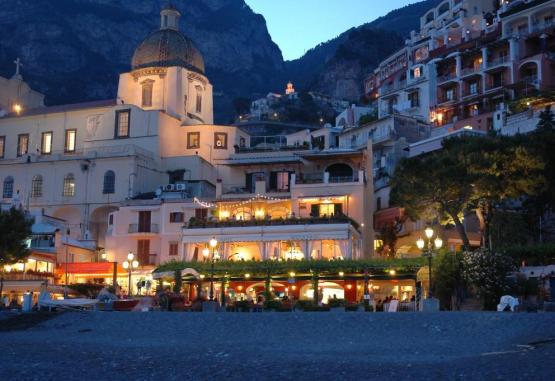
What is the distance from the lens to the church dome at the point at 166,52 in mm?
75062

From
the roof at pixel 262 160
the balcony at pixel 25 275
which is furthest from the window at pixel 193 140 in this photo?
the balcony at pixel 25 275

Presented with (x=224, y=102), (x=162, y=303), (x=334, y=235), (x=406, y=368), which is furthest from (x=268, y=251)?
(x=224, y=102)

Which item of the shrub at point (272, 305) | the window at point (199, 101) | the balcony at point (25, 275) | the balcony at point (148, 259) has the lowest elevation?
the shrub at point (272, 305)

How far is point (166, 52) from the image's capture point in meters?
75.3

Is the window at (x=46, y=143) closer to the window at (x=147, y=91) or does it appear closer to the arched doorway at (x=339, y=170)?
the window at (x=147, y=91)

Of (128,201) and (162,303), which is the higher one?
(128,201)

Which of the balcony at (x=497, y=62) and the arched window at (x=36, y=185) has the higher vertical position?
the balcony at (x=497, y=62)

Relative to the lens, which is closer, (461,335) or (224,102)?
(461,335)

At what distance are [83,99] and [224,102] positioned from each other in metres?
41.2

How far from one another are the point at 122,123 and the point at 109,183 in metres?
6.70

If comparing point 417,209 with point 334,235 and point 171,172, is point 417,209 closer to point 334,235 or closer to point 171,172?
point 334,235

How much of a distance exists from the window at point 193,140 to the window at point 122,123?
543cm

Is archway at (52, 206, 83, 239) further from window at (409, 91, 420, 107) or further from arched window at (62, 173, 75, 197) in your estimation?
window at (409, 91, 420, 107)

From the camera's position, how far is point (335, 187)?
5800 centimetres
